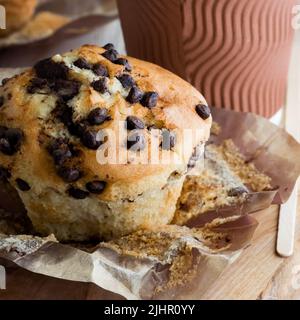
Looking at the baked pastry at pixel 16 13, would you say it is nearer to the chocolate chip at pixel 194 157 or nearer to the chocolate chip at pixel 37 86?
the chocolate chip at pixel 37 86

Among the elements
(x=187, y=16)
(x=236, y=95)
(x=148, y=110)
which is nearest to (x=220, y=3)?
(x=187, y=16)

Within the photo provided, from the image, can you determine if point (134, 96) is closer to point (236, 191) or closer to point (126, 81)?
point (126, 81)

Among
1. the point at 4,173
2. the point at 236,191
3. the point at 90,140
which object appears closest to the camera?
the point at 90,140

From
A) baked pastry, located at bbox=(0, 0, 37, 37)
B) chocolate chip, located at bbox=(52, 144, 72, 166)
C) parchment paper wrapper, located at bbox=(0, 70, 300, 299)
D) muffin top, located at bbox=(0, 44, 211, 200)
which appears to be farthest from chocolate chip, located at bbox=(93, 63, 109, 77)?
baked pastry, located at bbox=(0, 0, 37, 37)

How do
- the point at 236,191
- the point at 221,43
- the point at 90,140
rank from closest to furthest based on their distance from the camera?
the point at 90,140
the point at 236,191
the point at 221,43

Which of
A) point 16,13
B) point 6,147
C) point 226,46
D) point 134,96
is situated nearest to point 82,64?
point 134,96

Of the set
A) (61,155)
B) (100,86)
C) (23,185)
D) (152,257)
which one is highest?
(100,86)

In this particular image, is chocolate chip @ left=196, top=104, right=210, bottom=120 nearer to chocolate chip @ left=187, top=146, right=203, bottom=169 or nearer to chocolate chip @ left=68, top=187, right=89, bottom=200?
chocolate chip @ left=187, top=146, right=203, bottom=169
